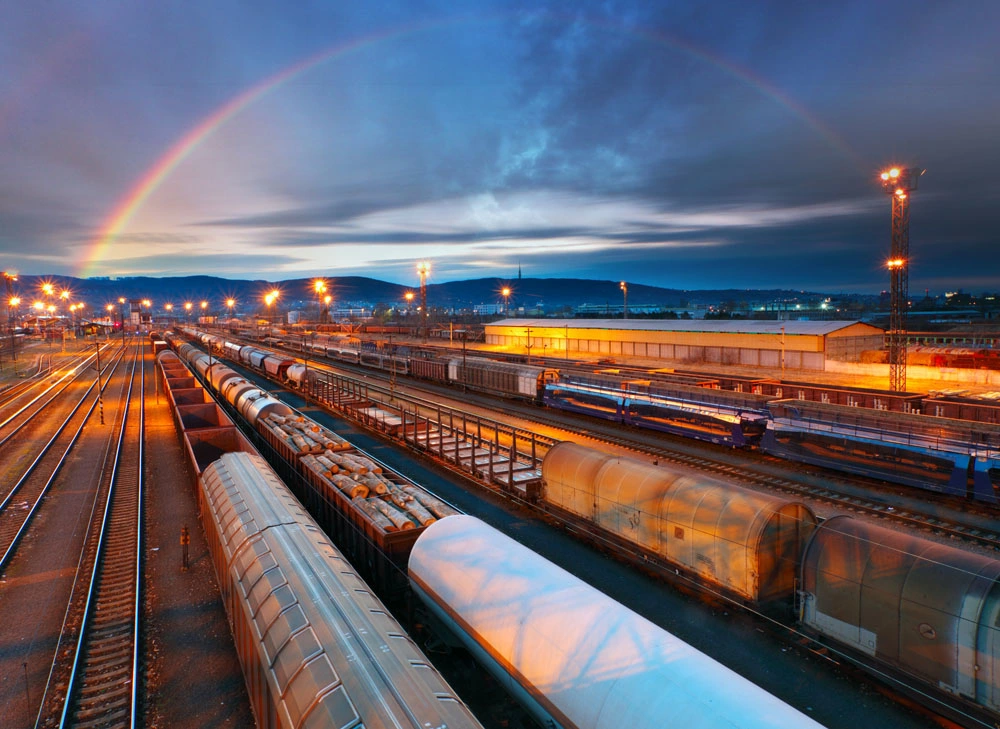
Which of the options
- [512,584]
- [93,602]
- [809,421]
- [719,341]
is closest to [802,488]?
[809,421]

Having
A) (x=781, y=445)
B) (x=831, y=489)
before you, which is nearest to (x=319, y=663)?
(x=831, y=489)

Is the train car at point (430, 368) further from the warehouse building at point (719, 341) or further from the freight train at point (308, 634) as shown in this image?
the freight train at point (308, 634)

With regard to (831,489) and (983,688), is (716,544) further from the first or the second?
(831,489)

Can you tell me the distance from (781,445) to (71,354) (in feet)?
393

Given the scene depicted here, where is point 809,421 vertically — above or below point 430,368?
below

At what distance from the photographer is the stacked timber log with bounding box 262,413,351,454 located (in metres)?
22.0

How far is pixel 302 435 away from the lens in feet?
78.8

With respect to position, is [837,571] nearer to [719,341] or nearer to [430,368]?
[430,368]

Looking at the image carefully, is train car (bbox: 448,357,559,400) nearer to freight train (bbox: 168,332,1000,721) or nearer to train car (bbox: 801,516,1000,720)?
freight train (bbox: 168,332,1000,721)

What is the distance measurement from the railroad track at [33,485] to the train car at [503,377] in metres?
29.4

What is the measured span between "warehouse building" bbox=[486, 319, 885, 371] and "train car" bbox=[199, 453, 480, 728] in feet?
185

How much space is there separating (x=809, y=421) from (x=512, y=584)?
21857 mm

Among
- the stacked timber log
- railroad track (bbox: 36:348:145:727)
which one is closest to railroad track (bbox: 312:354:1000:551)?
the stacked timber log

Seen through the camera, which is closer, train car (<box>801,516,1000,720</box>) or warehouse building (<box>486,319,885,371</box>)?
train car (<box>801,516,1000,720</box>)
